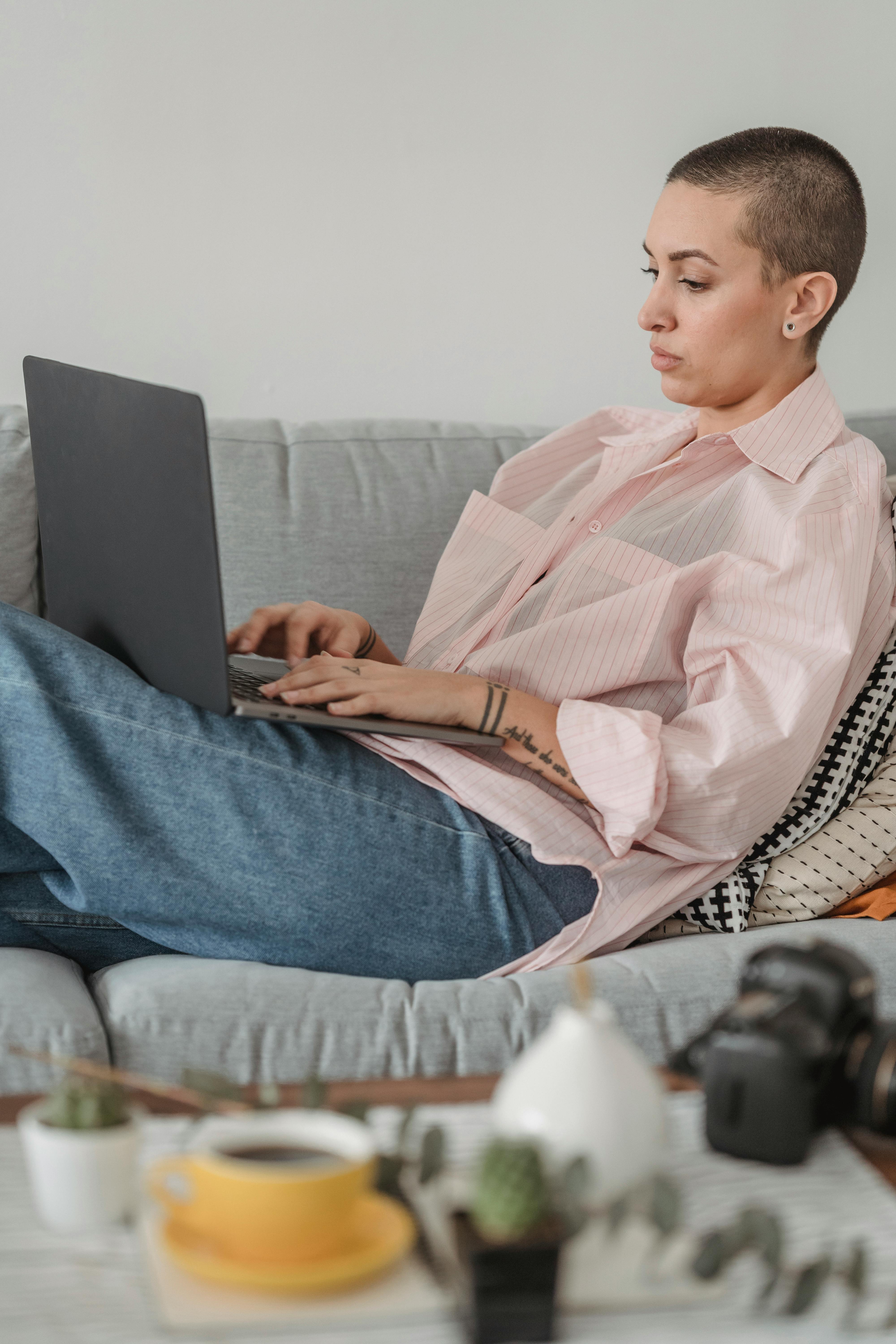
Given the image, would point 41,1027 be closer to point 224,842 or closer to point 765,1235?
point 224,842

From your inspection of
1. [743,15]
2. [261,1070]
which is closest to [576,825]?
[261,1070]

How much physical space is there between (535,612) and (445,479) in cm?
38

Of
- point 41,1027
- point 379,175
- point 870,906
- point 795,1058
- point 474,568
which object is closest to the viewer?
point 795,1058

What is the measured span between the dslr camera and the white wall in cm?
152

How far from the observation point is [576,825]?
4.06 ft

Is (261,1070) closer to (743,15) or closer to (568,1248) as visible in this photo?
(568,1248)

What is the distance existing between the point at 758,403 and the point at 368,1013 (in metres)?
0.85

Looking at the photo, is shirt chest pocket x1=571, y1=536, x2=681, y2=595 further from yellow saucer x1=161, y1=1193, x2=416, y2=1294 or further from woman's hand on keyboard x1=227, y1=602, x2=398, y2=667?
yellow saucer x1=161, y1=1193, x2=416, y2=1294

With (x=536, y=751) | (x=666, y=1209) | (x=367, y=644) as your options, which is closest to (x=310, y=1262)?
(x=666, y=1209)

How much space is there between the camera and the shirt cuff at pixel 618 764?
45.5 inches

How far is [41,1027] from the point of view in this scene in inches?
39.2

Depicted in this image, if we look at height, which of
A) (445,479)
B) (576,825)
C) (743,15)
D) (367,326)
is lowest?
(576,825)

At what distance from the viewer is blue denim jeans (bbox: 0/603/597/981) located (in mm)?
1133

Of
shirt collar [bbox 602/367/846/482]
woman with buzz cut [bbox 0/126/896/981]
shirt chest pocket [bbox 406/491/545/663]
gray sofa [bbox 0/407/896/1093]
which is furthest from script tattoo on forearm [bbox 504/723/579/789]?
shirt collar [bbox 602/367/846/482]
